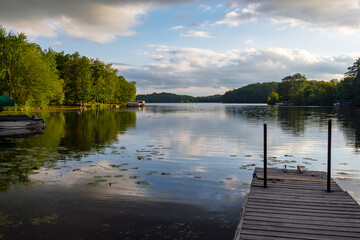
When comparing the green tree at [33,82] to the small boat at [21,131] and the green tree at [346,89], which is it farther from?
the green tree at [346,89]

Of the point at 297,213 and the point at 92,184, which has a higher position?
the point at 297,213

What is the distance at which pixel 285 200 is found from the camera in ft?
29.0

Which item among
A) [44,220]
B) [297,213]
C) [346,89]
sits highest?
[346,89]

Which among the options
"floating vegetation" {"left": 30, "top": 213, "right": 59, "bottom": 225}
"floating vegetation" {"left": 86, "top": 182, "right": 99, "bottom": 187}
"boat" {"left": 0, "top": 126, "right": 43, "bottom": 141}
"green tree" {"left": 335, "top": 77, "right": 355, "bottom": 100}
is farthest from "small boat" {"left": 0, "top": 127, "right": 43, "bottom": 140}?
"green tree" {"left": 335, "top": 77, "right": 355, "bottom": 100}

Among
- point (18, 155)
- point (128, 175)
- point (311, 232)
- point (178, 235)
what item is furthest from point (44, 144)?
point (311, 232)

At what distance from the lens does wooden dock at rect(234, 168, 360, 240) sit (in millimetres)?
6473

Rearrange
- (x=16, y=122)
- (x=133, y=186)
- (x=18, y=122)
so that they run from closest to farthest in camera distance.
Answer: (x=133, y=186) → (x=16, y=122) → (x=18, y=122)

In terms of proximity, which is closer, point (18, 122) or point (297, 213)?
point (297, 213)

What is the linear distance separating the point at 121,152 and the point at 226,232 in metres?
13.2

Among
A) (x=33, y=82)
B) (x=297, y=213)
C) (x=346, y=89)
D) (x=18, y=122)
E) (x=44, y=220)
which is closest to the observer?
(x=297, y=213)

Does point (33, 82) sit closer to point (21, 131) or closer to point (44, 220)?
point (21, 131)

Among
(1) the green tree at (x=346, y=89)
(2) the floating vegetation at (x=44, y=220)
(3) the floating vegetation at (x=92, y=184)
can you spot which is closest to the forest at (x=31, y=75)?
(3) the floating vegetation at (x=92, y=184)

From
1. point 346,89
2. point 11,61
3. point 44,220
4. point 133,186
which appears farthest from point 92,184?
point 346,89

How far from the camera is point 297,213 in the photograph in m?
7.70
